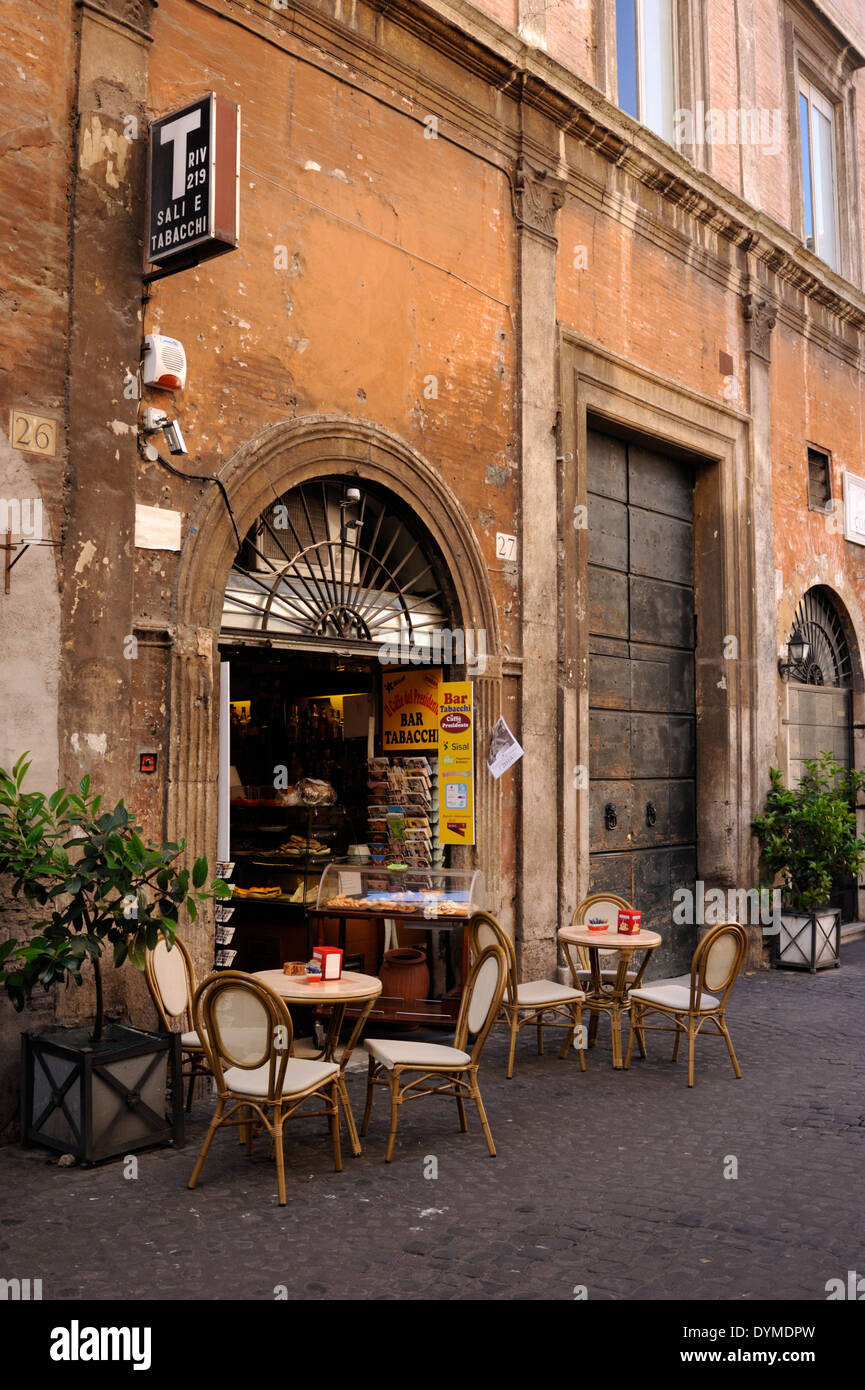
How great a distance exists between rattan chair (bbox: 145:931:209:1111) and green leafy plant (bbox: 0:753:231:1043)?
0.37 metres

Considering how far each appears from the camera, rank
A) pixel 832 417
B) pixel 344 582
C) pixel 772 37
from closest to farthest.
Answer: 1. pixel 344 582
2. pixel 772 37
3. pixel 832 417

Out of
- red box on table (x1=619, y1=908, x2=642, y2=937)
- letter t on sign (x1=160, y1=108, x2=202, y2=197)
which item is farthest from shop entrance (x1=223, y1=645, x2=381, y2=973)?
letter t on sign (x1=160, y1=108, x2=202, y2=197)

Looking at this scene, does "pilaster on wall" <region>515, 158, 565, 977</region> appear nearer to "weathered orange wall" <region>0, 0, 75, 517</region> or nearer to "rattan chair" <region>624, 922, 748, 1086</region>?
"rattan chair" <region>624, 922, 748, 1086</region>

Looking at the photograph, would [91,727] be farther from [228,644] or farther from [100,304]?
[100,304]

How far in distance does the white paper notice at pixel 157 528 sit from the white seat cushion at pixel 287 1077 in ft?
8.89

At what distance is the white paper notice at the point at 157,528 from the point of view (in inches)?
237

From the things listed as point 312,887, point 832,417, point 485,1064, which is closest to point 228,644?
point 312,887

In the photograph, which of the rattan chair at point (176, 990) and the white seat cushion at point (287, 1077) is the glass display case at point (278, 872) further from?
the white seat cushion at point (287, 1077)

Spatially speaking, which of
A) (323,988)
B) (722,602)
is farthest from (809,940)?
(323,988)

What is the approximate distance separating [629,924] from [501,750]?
5.25ft

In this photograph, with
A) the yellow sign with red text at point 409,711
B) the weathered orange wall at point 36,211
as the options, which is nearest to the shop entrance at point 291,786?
the yellow sign with red text at point 409,711

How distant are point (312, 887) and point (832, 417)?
9231 mm

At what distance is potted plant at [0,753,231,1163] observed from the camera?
191 inches

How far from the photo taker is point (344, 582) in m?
7.58
